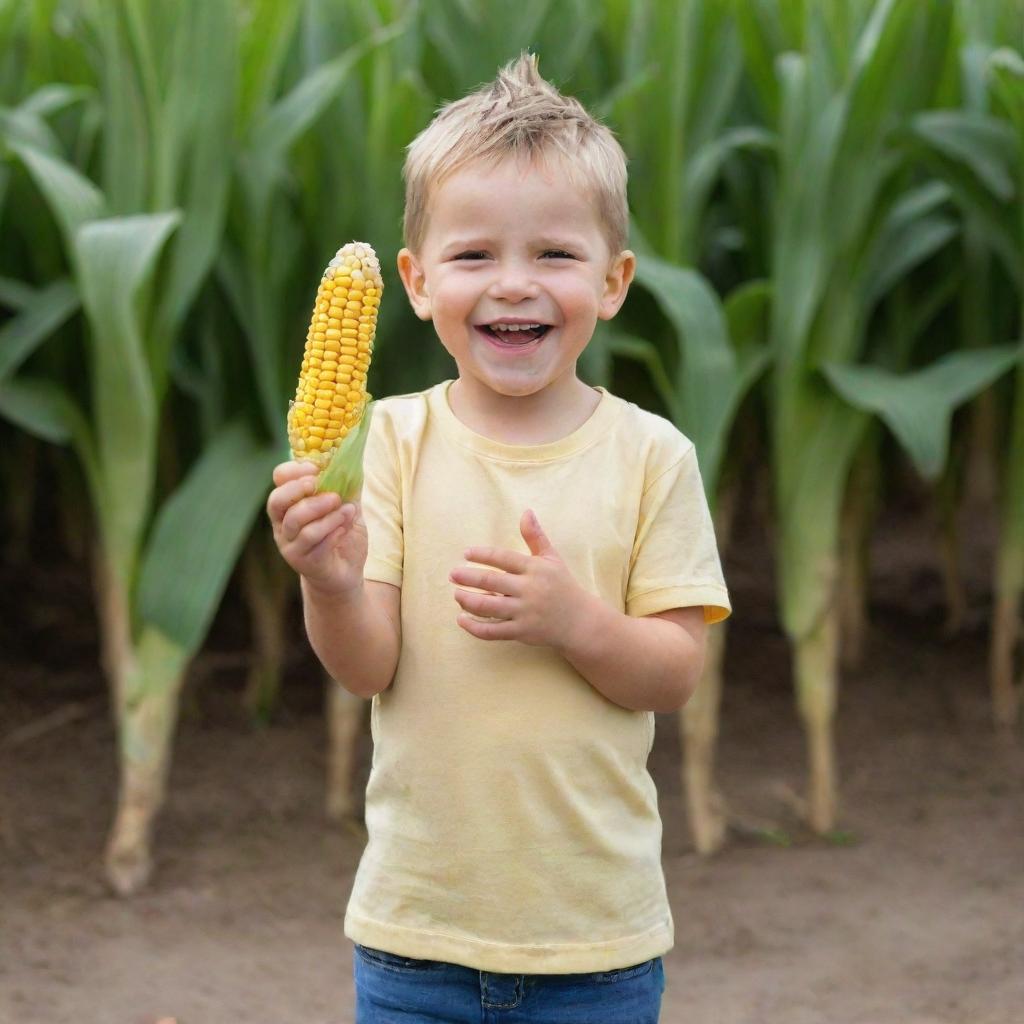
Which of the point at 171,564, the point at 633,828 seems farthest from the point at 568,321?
the point at 171,564

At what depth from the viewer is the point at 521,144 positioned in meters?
1.18

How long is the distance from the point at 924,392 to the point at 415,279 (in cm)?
141

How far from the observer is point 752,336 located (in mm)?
2658

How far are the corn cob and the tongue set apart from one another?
118 mm

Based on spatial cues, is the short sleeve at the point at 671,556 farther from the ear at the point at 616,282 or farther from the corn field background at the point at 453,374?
the corn field background at the point at 453,374

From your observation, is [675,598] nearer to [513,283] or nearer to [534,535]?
[534,535]

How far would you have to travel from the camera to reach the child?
1195mm

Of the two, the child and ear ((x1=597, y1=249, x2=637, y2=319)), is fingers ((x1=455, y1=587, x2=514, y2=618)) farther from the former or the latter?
ear ((x1=597, y1=249, x2=637, y2=319))

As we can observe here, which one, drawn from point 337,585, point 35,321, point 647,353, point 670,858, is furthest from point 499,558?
point 670,858

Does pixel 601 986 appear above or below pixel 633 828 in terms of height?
below

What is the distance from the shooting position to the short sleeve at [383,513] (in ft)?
4.13

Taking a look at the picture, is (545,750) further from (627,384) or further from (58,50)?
(58,50)

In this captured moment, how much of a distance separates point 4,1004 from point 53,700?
1.05m

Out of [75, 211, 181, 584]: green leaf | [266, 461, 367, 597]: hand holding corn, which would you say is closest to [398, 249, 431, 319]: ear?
[266, 461, 367, 597]: hand holding corn
